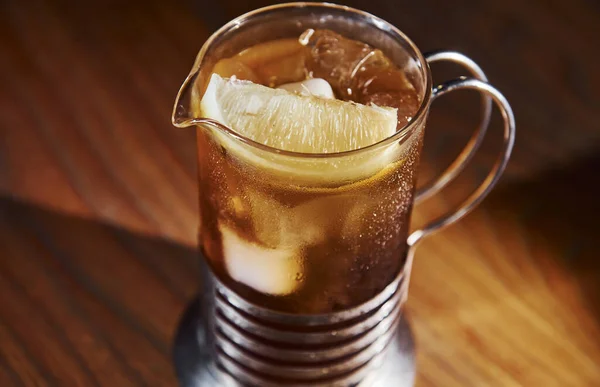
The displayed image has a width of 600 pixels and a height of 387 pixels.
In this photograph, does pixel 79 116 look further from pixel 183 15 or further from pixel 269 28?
pixel 269 28

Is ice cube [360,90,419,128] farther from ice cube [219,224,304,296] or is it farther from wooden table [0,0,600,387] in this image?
wooden table [0,0,600,387]

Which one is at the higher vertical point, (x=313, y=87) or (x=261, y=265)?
(x=313, y=87)

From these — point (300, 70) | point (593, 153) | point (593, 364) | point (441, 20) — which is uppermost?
point (300, 70)

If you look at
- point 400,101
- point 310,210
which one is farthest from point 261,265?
point 400,101

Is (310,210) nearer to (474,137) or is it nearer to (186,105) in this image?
(186,105)

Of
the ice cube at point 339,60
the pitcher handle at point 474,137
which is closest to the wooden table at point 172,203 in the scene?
the pitcher handle at point 474,137

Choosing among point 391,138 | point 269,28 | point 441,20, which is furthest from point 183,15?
point 391,138
